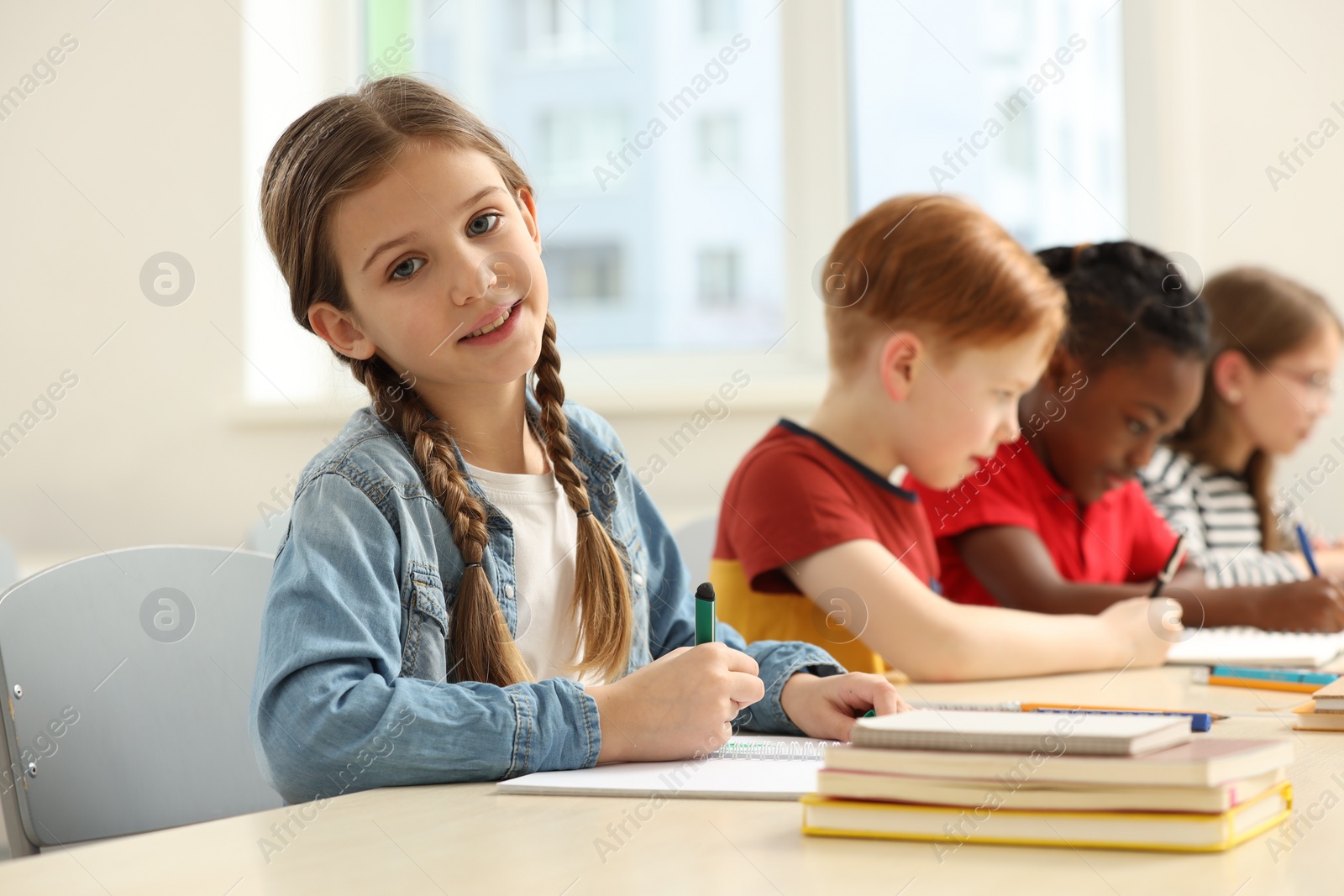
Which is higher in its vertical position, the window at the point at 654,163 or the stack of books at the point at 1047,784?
the window at the point at 654,163

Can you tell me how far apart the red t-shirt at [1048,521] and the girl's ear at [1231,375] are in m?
0.51

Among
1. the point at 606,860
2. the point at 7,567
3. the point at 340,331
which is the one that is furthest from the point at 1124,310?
the point at 7,567

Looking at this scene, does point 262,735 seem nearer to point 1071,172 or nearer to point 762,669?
point 762,669

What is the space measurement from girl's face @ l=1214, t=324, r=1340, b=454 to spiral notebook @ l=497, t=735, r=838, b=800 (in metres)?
1.73

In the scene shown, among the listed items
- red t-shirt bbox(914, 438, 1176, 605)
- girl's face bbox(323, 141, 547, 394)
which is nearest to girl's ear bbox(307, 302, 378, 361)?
girl's face bbox(323, 141, 547, 394)

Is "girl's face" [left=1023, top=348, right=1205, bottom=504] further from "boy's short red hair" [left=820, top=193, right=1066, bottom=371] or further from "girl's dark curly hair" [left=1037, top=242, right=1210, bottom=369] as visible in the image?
"boy's short red hair" [left=820, top=193, right=1066, bottom=371]

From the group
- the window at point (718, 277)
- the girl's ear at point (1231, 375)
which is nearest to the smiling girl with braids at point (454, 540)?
the girl's ear at point (1231, 375)

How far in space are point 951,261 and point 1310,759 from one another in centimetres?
73

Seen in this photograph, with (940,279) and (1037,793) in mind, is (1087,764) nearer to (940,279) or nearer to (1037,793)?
(1037,793)

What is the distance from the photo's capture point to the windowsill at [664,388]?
242cm

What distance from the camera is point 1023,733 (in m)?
0.54

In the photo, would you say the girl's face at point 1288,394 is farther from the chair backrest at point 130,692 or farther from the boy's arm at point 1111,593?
the chair backrest at point 130,692

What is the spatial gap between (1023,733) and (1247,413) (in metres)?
1.94

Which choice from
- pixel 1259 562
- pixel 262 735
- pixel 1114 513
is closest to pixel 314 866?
pixel 262 735
